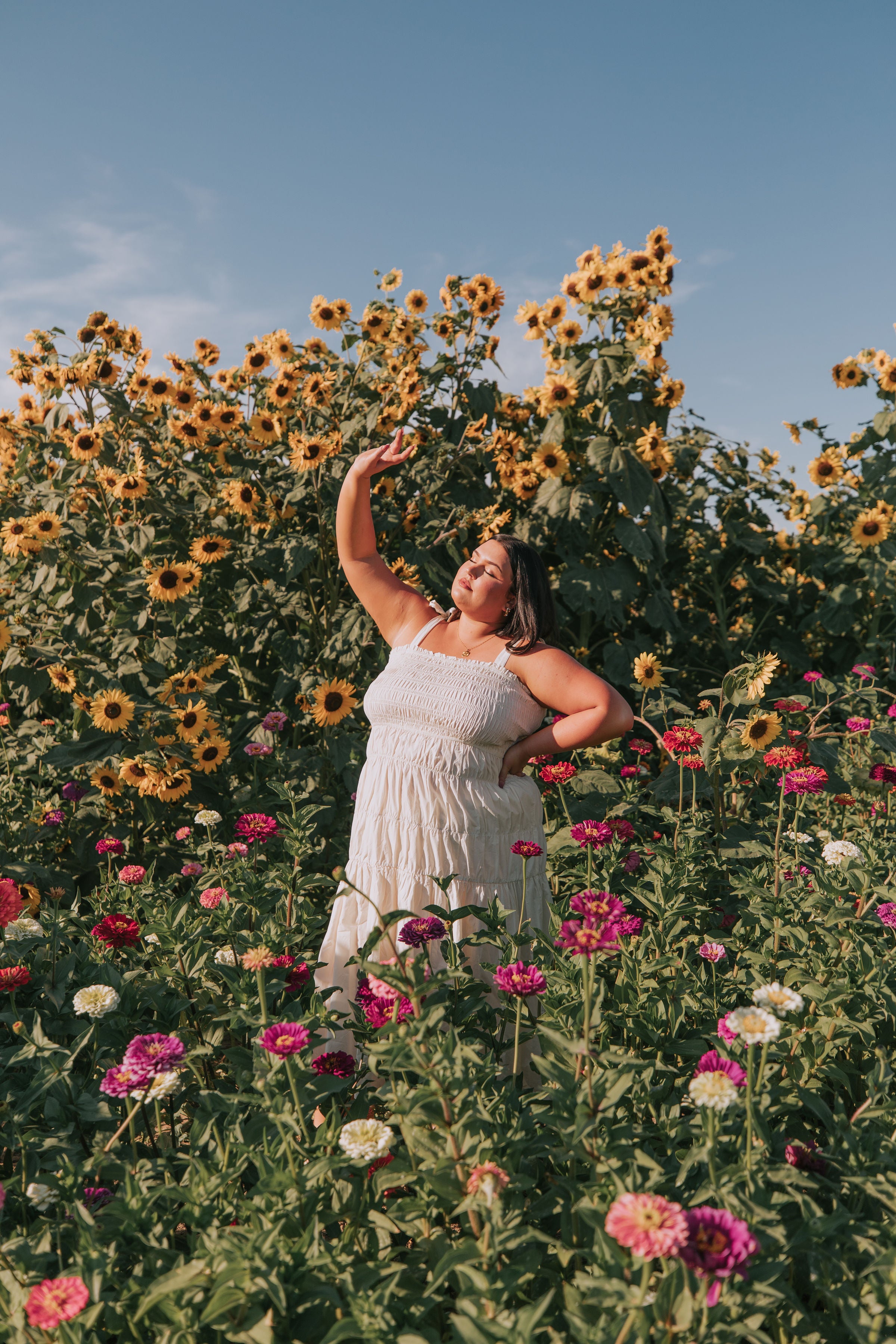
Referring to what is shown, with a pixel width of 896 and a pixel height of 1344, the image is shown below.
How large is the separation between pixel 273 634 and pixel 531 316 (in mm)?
2341

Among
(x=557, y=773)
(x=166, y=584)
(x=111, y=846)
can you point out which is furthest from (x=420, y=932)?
(x=166, y=584)

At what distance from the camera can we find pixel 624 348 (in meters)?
4.48

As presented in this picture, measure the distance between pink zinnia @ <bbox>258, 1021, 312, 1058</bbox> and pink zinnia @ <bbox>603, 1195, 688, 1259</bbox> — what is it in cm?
52

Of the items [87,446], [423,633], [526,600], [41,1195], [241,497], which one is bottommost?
[41,1195]

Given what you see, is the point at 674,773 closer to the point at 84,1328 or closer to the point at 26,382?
the point at 84,1328

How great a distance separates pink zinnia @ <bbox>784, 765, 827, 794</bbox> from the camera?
2420 millimetres

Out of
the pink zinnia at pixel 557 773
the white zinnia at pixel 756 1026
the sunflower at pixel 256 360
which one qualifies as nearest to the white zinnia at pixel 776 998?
the white zinnia at pixel 756 1026

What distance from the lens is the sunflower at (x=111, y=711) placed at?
3.43m

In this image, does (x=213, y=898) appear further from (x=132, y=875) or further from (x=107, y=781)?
(x=107, y=781)

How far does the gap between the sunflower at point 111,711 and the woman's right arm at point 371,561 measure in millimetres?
1323

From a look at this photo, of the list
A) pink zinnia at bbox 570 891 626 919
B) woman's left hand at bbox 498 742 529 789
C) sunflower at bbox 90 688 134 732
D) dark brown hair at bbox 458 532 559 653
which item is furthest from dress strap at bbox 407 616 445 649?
sunflower at bbox 90 688 134 732

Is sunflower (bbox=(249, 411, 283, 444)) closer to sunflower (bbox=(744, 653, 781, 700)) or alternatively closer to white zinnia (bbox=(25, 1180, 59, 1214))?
sunflower (bbox=(744, 653, 781, 700))

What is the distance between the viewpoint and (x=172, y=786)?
339cm

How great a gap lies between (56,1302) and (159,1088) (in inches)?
14.2
